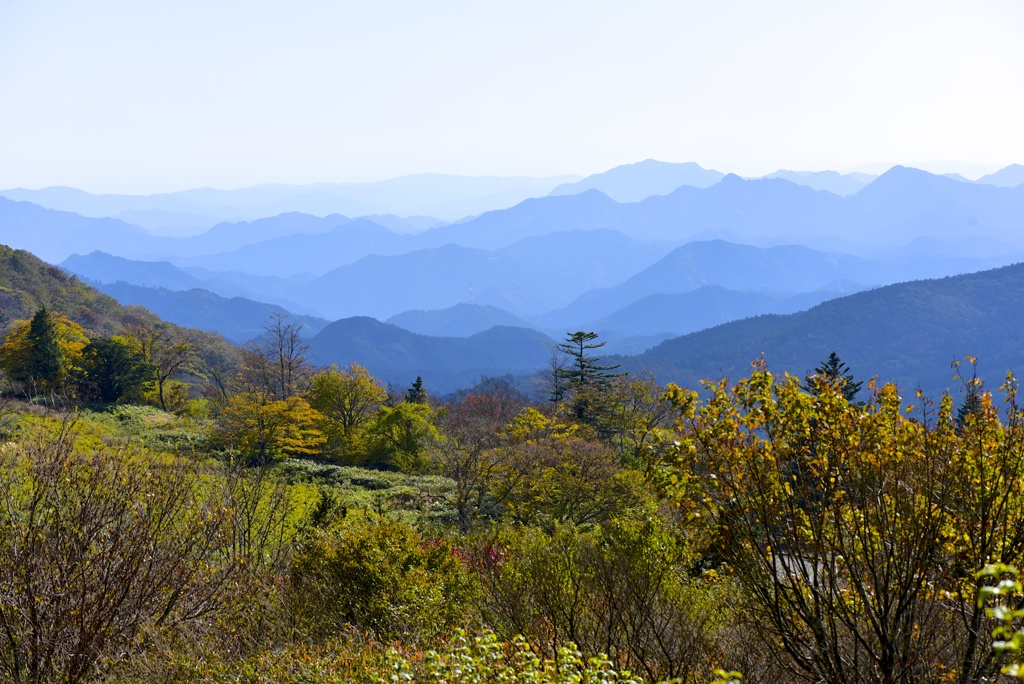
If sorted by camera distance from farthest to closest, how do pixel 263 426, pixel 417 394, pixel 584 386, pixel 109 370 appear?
pixel 417 394, pixel 584 386, pixel 109 370, pixel 263 426

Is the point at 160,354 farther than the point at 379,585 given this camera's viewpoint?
Yes

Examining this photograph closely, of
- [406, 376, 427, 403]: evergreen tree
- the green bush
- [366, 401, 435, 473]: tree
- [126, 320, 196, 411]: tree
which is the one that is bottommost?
the green bush

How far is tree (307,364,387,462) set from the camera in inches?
1612

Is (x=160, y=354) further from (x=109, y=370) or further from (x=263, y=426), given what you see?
(x=263, y=426)

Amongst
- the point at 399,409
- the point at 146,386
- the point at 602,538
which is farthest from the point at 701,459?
the point at 146,386

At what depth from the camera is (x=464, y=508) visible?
26438 millimetres

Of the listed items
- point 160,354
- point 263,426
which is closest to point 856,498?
point 263,426

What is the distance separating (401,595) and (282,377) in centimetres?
4187

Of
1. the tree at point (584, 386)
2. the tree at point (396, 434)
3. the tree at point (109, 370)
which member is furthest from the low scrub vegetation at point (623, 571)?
the tree at point (584, 386)

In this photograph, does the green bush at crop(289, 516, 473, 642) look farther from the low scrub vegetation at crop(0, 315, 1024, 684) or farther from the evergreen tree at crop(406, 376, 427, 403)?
the evergreen tree at crop(406, 376, 427, 403)

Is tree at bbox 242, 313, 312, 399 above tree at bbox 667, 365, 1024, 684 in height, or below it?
above

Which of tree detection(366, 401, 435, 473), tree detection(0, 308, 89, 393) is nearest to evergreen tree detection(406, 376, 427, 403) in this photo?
tree detection(366, 401, 435, 473)

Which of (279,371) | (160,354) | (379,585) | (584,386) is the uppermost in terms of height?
(160,354)

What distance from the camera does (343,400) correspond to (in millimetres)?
43156
